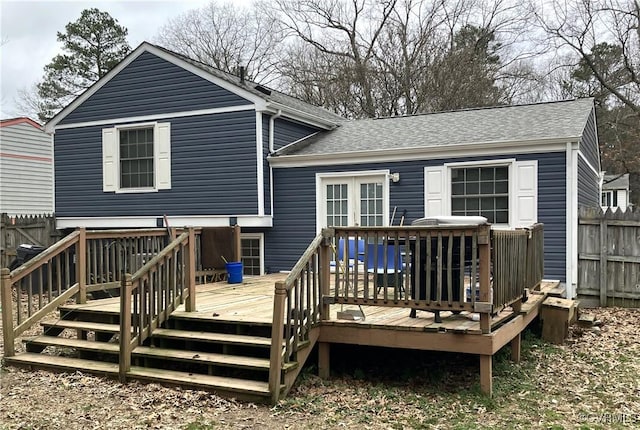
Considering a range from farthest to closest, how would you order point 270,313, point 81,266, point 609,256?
point 609,256, point 81,266, point 270,313

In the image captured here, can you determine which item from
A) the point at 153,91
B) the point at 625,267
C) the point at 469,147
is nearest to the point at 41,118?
the point at 153,91

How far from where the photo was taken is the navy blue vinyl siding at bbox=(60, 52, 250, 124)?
1116cm

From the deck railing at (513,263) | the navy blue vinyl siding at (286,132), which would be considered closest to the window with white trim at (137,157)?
the navy blue vinyl siding at (286,132)

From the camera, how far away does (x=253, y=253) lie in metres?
11.5

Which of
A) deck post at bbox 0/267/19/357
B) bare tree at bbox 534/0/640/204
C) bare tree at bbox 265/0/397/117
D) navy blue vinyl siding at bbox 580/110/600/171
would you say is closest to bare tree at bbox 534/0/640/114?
bare tree at bbox 534/0/640/204

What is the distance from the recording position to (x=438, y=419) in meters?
4.49

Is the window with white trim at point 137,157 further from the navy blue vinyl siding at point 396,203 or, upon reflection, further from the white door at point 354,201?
the white door at point 354,201

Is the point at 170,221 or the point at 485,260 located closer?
the point at 485,260

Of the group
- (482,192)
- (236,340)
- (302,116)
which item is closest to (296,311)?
(236,340)

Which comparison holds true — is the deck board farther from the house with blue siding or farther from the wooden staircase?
the house with blue siding

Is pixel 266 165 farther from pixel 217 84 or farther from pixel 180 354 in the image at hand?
pixel 180 354

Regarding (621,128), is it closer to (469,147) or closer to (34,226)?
(469,147)

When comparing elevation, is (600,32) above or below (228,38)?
below

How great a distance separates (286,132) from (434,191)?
11.1ft
